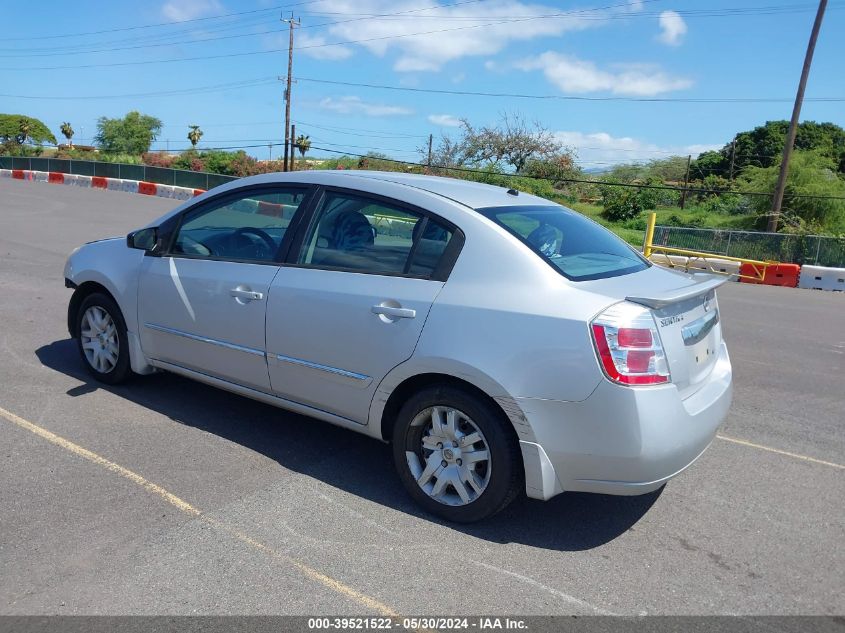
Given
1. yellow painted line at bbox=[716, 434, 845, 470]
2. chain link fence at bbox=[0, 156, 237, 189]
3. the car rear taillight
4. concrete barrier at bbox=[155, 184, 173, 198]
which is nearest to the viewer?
the car rear taillight

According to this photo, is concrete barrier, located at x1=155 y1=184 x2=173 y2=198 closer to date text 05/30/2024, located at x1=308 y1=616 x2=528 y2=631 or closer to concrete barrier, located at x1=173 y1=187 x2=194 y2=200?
concrete barrier, located at x1=173 y1=187 x2=194 y2=200

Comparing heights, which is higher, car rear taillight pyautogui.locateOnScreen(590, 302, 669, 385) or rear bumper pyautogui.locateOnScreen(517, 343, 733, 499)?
car rear taillight pyautogui.locateOnScreen(590, 302, 669, 385)

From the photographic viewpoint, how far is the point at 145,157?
66.4 metres

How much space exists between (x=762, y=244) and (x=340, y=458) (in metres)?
19.8

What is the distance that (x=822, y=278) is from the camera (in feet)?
55.7

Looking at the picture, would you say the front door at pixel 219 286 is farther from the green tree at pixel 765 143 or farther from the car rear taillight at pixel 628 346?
the green tree at pixel 765 143

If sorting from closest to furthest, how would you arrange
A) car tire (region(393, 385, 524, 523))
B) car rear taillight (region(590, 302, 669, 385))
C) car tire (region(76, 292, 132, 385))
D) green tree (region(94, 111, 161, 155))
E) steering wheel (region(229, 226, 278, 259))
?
1. car rear taillight (region(590, 302, 669, 385))
2. car tire (region(393, 385, 524, 523))
3. steering wheel (region(229, 226, 278, 259))
4. car tire (region(76, 292, 132, 385))
5. green tree (region(94, 111, 161, 155))

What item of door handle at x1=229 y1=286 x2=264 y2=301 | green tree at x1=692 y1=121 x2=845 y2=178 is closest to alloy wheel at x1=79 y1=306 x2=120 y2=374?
door handle at x1=229 y1=286 x2=264 y2=301

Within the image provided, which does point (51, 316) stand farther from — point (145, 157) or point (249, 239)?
point (145, 157)

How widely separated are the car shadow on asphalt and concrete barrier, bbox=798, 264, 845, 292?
15.3 meters

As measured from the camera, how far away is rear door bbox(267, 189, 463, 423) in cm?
371

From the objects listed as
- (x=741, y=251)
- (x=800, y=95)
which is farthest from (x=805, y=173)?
(x=741, y=251)

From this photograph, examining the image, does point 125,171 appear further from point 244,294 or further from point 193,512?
point 193,512

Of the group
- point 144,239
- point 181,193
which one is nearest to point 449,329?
point 144,239
